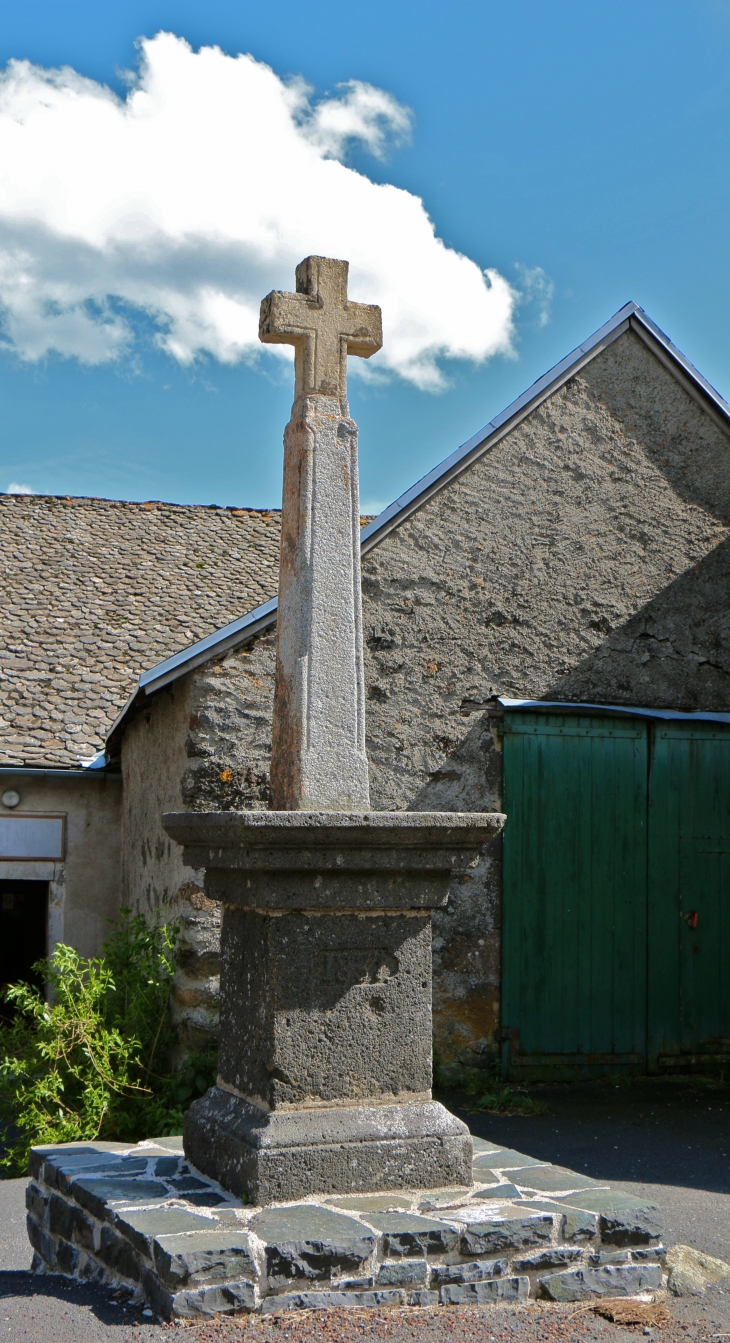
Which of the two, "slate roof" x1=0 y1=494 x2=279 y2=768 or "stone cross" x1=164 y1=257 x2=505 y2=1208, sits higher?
"slate roof" x1=0 y1=494 x2=279 y2=768

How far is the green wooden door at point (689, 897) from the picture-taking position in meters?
8.06

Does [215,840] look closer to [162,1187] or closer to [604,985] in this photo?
[162,1187]

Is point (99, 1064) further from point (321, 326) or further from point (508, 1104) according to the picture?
point (321, 326)

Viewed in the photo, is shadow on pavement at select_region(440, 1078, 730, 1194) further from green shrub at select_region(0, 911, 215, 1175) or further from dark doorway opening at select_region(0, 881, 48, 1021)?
dark doorway opening at select_region(0, 881, 48, 1021)

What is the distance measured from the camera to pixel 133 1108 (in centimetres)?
685

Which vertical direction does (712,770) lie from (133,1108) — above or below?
above

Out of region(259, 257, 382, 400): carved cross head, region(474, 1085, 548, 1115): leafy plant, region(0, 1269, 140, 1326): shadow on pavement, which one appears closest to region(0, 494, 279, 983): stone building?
region(474, 1085, 548, 1115): leafy plant

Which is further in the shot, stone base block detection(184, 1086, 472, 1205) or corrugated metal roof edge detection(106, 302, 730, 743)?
corrugated metal roof edge detection(106, 302, 730, 743)

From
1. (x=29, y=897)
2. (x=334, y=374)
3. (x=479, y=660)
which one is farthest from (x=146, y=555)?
(x=334, y=374)

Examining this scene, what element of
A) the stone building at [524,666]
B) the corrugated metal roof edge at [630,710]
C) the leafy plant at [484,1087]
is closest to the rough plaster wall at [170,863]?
the stone building at [524,666]

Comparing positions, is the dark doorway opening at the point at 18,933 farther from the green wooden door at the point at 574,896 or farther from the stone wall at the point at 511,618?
the green wooden door at the point at 574,896

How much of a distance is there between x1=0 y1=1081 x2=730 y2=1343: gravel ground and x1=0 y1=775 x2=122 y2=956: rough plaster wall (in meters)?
3.71

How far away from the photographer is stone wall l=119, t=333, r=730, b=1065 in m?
7.55

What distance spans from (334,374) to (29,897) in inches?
433
